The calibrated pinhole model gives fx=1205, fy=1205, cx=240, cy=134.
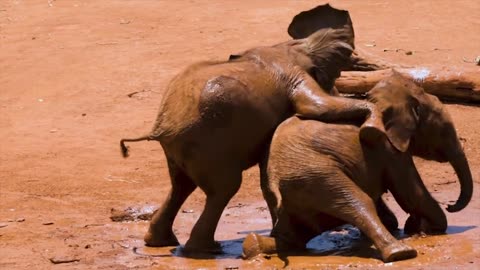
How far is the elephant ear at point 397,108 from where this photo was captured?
8.24m

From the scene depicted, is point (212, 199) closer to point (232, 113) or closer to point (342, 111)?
point (232, 113)

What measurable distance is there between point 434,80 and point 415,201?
482 centimetres

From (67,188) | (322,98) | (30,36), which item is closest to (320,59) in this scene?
(322,98)

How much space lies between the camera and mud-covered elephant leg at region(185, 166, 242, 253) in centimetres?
830

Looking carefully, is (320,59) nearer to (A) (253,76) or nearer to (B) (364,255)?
(A) (253,76)

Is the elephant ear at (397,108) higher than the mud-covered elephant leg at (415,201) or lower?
higher

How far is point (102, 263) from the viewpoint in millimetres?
8430

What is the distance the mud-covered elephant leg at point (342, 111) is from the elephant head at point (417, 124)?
4.4 inches

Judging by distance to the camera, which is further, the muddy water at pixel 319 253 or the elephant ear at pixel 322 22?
the elephant ear at pixel 322 22

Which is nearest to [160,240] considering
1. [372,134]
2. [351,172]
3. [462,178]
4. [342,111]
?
[351,172]

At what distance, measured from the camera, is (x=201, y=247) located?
8.55m

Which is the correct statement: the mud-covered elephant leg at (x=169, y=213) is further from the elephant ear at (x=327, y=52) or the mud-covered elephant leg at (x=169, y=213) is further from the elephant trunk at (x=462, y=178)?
the elephant trunk at (x=462, y=178)

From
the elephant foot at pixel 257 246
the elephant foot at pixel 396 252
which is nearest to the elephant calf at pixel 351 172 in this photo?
the elephant foot at pixel 257 246

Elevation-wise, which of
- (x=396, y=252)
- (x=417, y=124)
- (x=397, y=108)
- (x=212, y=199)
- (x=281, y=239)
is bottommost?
(x=281, y=239)
